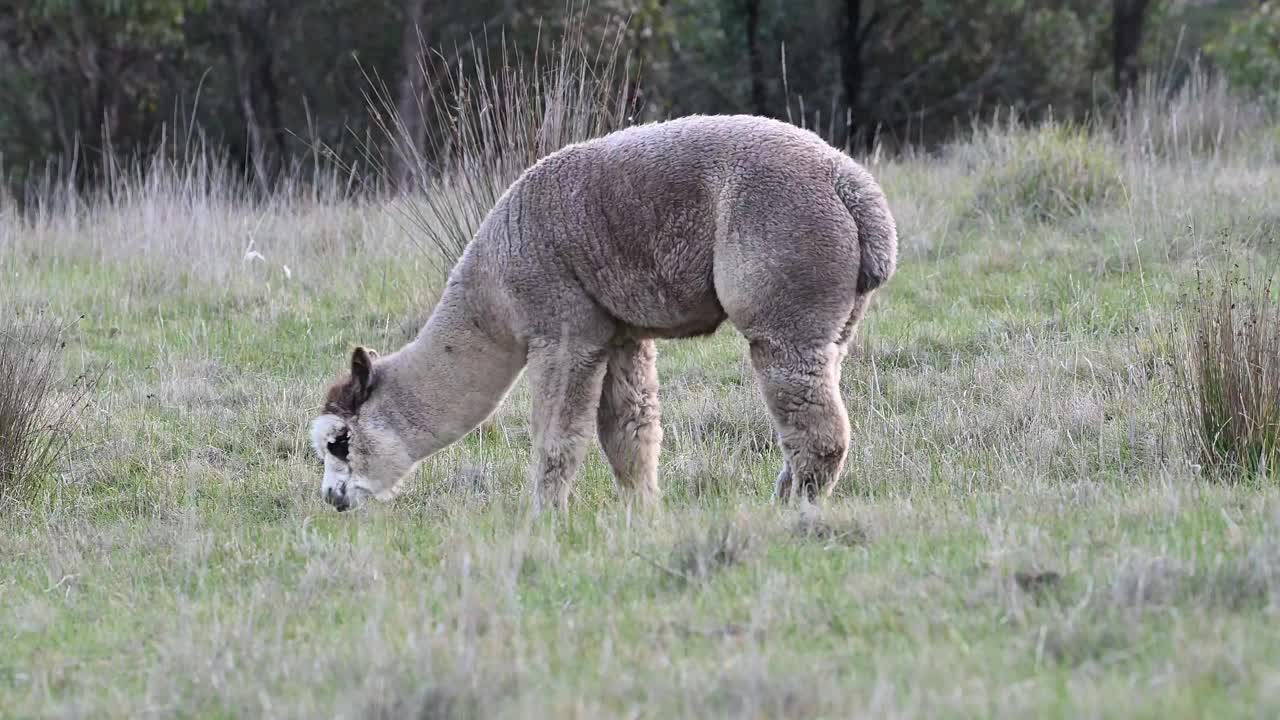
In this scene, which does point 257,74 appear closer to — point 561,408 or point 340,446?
point 340,446

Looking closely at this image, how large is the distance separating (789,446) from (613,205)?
136 centimetres

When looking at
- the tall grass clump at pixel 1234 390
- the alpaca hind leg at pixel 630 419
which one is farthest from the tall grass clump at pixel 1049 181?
the alpaca hind leg at pixel 630 419

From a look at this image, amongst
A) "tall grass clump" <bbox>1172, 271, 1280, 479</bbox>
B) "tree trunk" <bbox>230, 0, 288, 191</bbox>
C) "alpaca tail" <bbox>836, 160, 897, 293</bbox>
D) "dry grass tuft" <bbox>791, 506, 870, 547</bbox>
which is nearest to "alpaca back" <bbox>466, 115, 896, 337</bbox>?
"alpaca tail" <bbox>836, 160, 897, 293</bbox>

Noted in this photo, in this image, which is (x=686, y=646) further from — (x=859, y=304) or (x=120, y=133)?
(x=120, y=133)

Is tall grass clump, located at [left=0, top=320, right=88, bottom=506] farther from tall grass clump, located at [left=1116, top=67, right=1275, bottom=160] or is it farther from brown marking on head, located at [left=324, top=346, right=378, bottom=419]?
tall grass clump, located at [left=1116, top=67, right=1275, bottom=160]

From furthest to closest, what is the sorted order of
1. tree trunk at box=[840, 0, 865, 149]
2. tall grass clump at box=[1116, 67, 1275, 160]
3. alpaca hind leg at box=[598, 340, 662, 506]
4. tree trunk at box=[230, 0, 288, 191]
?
tree trunk at box=[230, 0, 288, 191]
tree trunk at box=[840, 0, 865, 149]
tall grass clump at box=[1116, 67, 1275, 160]
alpaca hind leg at box=[598, 340, 662, 506]

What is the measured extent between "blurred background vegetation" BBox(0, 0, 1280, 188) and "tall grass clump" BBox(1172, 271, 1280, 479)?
1601 centimetres

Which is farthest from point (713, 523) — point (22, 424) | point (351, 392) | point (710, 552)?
point (22, 424)

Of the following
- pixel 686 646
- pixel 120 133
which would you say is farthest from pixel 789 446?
pixel 120 133

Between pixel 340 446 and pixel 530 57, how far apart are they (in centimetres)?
1877

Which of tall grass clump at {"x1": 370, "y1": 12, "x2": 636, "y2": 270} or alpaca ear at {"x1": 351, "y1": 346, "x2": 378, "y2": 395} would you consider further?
tall grass clump at {"x1": 370, "y1": 12, "x2": 636, "y2": 270}

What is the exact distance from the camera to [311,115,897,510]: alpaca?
636cm

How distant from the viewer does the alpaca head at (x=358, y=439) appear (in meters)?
7.27

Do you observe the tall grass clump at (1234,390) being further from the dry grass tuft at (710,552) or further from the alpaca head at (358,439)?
the alpaca head at (358,439)
